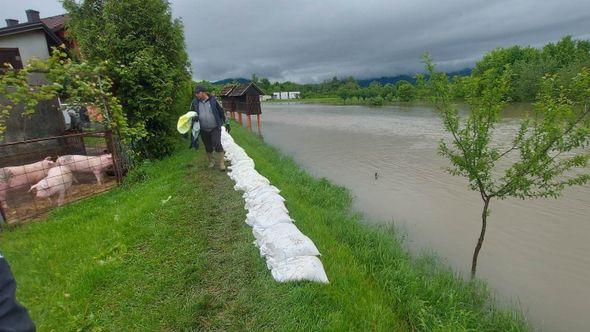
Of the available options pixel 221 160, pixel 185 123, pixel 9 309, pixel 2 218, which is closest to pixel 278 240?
pixel 9 309

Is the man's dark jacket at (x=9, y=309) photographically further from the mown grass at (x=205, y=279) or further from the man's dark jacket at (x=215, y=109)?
the man's dark jacket at (x=215, y=109)

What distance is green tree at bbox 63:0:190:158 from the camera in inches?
303

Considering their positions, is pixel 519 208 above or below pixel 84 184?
below

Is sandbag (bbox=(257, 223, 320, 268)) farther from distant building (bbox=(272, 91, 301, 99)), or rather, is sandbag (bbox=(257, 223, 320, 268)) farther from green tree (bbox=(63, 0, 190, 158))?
distant building (bbox=(272, 91, 301, 99))

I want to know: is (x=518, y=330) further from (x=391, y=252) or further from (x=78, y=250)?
(x=78, y=250)

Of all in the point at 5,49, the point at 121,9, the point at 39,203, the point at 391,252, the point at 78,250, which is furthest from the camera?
the point at 5,49

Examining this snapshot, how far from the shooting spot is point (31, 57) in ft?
23.5

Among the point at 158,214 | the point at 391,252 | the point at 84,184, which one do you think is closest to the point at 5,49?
the point at 84,184

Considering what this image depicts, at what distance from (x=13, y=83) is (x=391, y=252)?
6.64m

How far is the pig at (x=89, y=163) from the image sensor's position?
6811 millimetres

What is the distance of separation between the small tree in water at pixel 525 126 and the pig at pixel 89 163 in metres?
7.08

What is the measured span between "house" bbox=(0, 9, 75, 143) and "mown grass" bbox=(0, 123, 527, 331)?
266cm

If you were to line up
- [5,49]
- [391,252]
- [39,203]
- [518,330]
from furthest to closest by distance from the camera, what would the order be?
[5,49]
[39,203]
[391,252]
[518,330]

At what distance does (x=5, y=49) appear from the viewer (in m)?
12.9
